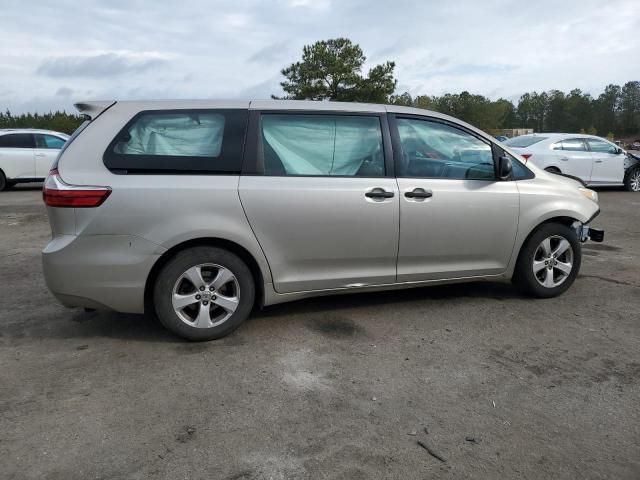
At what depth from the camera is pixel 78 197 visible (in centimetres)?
378

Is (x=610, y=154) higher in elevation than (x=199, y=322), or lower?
higher

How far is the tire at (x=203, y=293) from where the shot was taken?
13.0 feet

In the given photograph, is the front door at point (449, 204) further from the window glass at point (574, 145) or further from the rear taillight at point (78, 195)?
the window glass at point (574, 145)

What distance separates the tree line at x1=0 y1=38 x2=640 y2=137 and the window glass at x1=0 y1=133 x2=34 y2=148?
73.6 feet

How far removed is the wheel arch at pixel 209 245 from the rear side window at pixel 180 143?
52 cm

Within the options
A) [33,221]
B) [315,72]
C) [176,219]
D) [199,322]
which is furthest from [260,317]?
[315,72]

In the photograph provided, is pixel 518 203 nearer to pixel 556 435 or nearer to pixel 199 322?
pixel 556 435

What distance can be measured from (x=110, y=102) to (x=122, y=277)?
134 centimetres

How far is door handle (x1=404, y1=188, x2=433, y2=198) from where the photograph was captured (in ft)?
14.5

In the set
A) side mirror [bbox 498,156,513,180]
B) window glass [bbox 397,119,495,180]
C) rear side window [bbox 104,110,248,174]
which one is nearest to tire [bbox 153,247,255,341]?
rear side window [bbox 104,110,248,174]

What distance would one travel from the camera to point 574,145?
13.4 metres

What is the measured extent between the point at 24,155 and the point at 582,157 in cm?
1399

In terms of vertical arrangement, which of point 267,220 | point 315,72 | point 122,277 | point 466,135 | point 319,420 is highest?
point 315,72

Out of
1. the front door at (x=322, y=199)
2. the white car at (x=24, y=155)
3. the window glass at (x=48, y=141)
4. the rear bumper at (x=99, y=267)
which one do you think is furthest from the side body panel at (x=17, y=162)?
the front door at (x=322, y=199)
